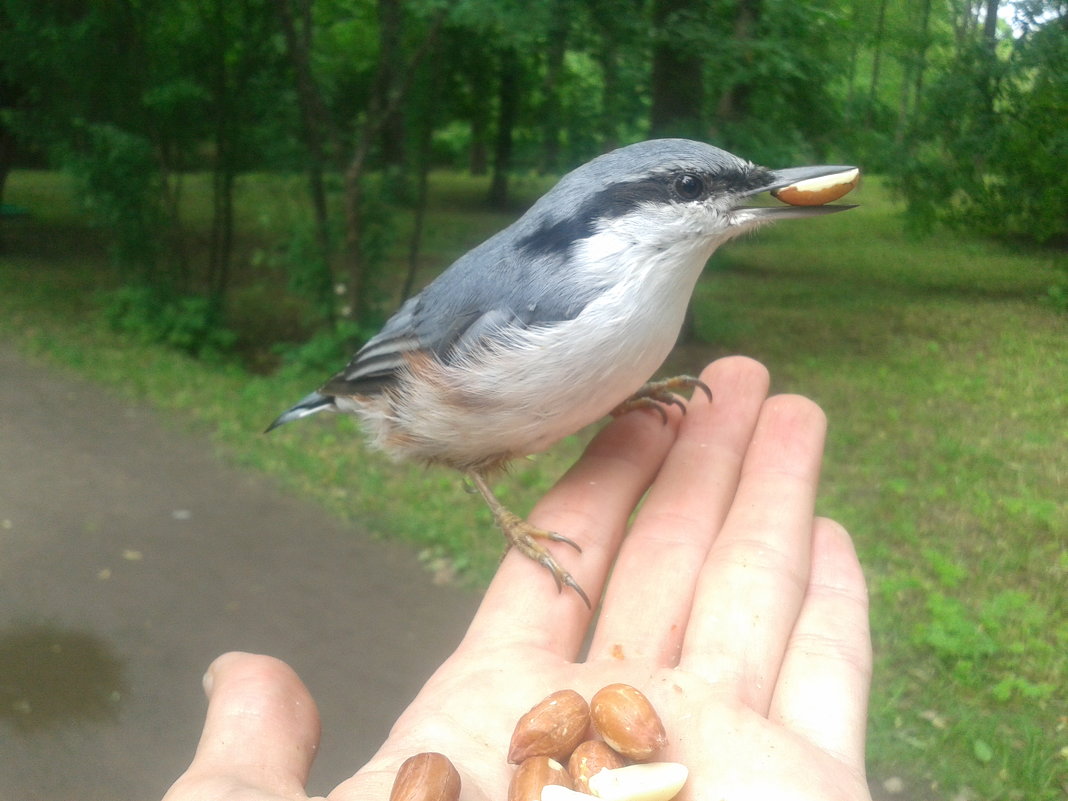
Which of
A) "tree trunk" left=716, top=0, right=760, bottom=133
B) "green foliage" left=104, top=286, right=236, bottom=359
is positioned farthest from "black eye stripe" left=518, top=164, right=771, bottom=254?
"green foliage" left=104, top=286, right=236, bottom=359

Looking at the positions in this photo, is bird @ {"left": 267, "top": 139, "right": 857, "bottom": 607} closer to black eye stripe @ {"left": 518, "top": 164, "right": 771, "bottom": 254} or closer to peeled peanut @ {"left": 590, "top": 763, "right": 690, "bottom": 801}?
black eye stripe @ {"left": 518, "top": 164, "right": 771, "bottom": 254}

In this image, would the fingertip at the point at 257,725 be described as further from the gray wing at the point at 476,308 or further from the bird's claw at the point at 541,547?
the gray wing at the point at 476,308

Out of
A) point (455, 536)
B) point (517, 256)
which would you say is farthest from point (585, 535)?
point (455, 536)

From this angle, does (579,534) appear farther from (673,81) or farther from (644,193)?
(673,81)

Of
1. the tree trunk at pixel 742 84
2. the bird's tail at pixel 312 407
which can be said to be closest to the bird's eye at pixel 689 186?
the bird's tail at pixel 312 407

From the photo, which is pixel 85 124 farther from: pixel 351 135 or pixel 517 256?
pixel 517 256

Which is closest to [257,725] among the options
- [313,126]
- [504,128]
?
[504,128]
